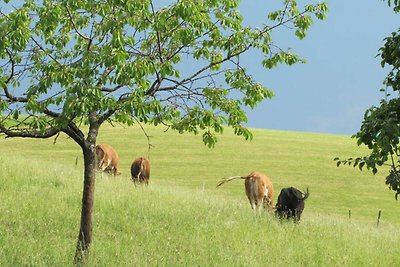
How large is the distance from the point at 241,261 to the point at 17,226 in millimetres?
6282

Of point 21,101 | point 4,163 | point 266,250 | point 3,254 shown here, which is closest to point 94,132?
point 21,101

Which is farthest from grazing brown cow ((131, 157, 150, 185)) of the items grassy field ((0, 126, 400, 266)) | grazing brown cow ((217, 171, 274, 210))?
grazing brown cow ((217, 171, 274, 210))

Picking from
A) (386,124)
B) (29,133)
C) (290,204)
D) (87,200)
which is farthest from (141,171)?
(386,124)

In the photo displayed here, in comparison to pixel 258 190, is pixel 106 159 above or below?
above

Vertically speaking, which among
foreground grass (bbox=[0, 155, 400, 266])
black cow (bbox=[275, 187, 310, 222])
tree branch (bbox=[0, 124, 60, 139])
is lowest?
foreground grass (bbox=[0, 155, 400, 266])

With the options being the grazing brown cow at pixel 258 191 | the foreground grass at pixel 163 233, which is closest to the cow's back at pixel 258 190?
the grazing brown cow at pixel 258 191

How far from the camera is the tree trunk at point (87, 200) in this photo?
14.9m

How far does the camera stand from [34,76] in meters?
14.0

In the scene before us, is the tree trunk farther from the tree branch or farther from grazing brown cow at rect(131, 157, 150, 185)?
grazing brown cow at rect(131, 157, 150, 185)

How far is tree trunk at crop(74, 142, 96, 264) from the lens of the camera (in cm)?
1485

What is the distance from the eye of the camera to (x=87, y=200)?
1500 centimetres

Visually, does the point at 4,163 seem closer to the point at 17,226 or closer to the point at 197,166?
the point at 17,226

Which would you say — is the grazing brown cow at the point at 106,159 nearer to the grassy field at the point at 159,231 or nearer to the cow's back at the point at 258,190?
the grassy field at the point at 159,231

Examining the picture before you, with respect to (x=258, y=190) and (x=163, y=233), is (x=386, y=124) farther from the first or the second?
(x=258, y=190)
